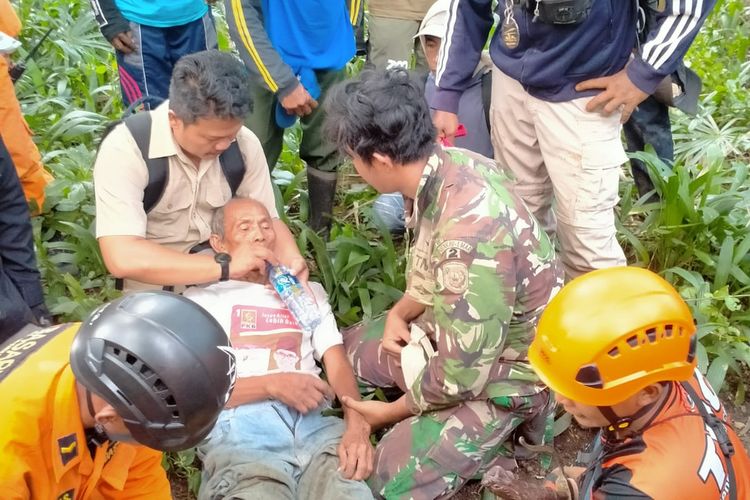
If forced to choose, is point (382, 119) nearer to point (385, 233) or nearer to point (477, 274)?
point (477, 274)

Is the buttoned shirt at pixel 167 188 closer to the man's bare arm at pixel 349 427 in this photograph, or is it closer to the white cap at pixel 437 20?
the man's bare arm at pixel 349 427

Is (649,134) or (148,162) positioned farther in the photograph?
(649,134)

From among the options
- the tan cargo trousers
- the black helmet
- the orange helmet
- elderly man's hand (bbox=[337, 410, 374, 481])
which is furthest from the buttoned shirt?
the orange helmet

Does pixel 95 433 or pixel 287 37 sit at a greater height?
pixel 287 37

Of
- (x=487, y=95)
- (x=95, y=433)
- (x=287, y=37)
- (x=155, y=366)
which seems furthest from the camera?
(x=287, y=37)

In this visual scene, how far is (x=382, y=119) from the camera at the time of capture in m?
2.75

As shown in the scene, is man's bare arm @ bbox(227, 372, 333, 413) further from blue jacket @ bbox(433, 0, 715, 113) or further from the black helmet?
blue jacket @ bbox(433, 0, 715, 113)

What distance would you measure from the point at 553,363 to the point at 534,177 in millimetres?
1767

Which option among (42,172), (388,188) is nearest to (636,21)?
(388,188)

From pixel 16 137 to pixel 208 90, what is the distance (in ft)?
7.00

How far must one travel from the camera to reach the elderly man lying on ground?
309 centimetres

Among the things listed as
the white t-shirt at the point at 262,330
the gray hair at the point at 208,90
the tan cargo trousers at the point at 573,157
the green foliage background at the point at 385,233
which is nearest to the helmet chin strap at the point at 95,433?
the white t-shirt at the point at 262,330

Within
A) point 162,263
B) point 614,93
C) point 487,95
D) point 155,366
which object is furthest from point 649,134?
point 155,366

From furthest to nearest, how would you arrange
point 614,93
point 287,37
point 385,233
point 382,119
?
point 385,233
point 287,37
point 614,93
point 382,119
